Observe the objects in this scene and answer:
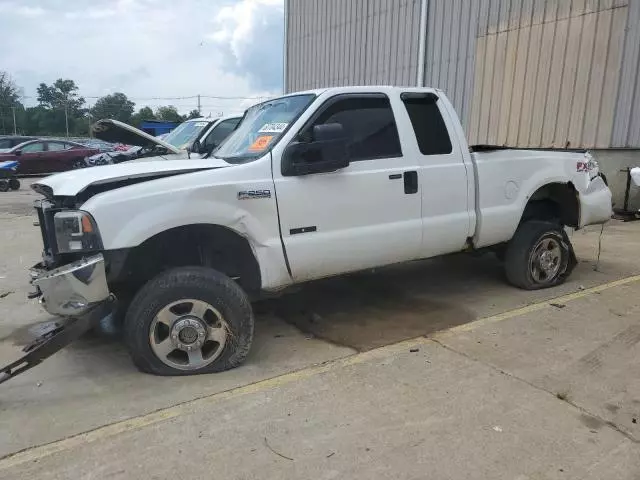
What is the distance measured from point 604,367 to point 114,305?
11.2 ft

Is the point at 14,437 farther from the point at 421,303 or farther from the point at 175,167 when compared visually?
the point at 421,303

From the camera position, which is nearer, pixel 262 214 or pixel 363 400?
pixel 363 400

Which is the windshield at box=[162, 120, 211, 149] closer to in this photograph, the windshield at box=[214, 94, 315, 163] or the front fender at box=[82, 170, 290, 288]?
the windshield at box=[214, 94, 315, 163]

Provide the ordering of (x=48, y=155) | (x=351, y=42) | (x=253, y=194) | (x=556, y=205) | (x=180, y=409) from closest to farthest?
(x=180, y=409) < (x=253, y=194) < (x=556, y=205) < (x=351, y=42) < (x=48, y=155)

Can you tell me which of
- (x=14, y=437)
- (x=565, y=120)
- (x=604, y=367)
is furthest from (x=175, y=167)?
(x=565, y=120)

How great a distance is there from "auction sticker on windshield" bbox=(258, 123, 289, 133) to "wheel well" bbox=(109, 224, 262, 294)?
90 centimetres

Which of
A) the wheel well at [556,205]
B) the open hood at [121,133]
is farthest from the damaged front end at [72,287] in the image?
the wheel well at [556,205]

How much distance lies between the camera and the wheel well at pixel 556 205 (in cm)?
590

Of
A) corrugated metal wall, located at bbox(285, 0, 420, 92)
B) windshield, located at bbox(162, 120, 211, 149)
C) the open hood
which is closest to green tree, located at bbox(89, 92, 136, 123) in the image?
corrugated metal wall, located at bbox(285, 0, 420, 92)

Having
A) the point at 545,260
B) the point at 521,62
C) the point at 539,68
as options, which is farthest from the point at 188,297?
the point at 521,62

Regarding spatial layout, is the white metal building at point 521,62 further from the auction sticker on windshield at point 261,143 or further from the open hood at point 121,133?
the open hood at point 121,133

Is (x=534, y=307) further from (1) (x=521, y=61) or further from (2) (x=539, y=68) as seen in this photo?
(1) (x=521, y=61)

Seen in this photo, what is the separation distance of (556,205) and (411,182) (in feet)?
8.05

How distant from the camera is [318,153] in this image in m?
4.03
